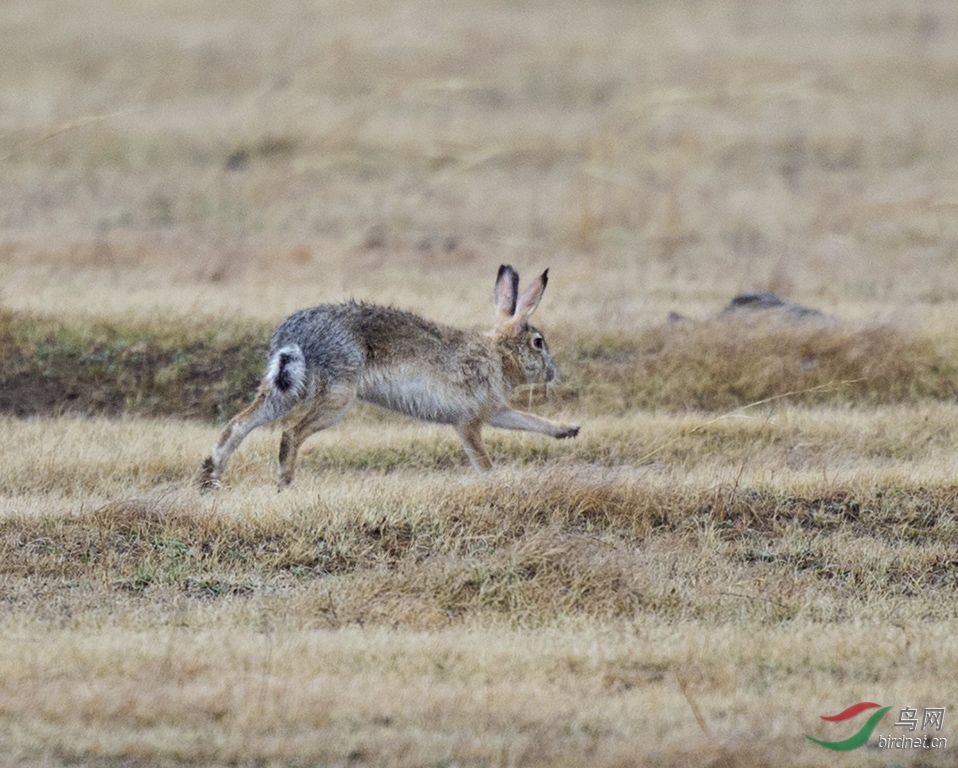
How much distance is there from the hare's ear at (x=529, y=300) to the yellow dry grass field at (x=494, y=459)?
87 cm

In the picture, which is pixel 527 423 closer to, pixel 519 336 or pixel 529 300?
pixel 519 336

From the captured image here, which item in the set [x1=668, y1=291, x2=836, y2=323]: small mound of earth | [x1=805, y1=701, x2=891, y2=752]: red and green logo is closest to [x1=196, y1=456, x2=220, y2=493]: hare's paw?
[x1=805, y1=701, x2=891, y2=752]: red and green logo

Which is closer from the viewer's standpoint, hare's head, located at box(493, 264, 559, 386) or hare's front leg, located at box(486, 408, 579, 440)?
hare's front leg, located at box(486, 408, 579, 440)

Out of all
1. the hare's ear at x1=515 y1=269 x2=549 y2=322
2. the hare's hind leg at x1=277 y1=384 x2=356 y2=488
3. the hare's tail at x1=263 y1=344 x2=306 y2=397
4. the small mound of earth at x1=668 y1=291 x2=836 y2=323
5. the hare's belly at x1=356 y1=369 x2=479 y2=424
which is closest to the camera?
the hare's tail at x1=263 y1=344 x2=306 y2=397

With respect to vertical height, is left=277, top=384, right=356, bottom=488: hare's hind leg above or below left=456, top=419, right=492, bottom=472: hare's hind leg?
above

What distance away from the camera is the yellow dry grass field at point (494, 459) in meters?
6.49

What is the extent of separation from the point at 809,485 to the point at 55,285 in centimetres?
827

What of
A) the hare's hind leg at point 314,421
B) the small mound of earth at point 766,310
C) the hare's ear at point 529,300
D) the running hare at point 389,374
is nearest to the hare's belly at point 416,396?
the running hare at point 389,374

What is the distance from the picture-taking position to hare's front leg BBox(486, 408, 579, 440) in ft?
33.8

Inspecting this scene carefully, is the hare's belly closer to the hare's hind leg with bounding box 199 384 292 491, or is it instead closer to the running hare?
the running hare

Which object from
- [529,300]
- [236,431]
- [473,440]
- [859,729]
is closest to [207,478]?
[236,431]

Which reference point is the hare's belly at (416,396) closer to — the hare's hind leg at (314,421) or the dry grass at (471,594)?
the hare's hind leg at (314,421)

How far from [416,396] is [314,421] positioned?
725 mm

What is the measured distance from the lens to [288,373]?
9.52 metres
